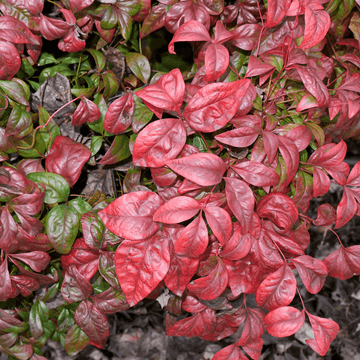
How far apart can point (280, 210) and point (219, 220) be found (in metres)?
0.17

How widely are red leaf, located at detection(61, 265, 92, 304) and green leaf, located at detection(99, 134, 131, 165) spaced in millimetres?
294

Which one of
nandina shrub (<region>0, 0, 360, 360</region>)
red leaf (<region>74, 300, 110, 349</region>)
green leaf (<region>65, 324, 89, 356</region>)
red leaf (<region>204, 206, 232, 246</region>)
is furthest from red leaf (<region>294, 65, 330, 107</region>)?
green leaf (<region>65, 324, 89, 356</region>)

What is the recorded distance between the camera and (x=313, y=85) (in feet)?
2.40

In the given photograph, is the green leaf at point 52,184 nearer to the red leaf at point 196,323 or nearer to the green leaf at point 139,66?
the green leaf at point 139,66

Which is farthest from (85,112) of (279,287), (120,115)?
(279,287)

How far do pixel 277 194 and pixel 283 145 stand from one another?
4.5 inches

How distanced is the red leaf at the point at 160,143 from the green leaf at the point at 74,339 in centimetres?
61

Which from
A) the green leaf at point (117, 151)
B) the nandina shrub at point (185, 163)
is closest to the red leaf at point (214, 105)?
the nandina shrub at point (185, 163)

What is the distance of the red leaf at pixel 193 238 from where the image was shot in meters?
0.66

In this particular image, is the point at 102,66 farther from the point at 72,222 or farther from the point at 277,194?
the point at 277,194

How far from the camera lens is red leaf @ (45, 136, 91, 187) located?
2.58 feet

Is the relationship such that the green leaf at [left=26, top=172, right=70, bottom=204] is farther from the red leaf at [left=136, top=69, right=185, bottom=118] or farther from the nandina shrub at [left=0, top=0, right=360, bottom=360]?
the red leaf at [left=136, top=69, right=185, bottom=118]

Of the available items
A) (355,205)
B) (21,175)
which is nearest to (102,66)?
(21,175)

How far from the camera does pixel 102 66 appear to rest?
0.85 metres
